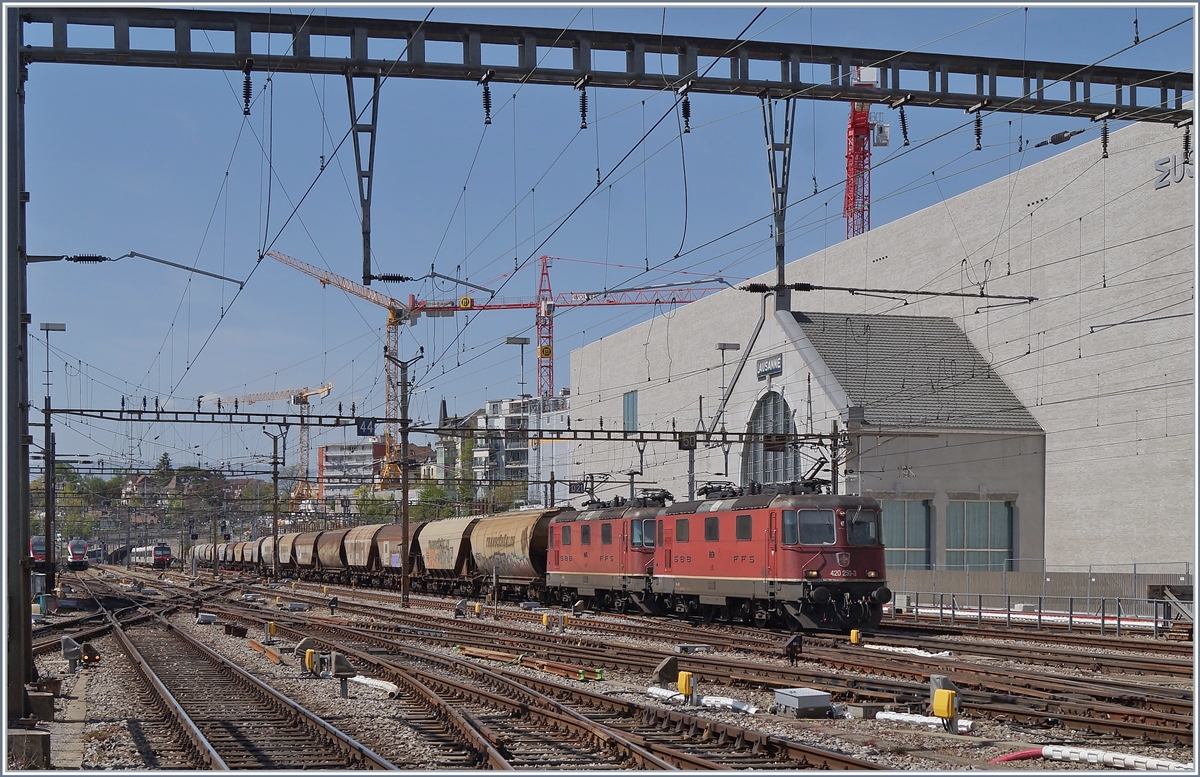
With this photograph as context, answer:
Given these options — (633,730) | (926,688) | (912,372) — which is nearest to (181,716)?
(633,730)

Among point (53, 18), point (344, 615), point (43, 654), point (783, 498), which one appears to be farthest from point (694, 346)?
point (53, 18)

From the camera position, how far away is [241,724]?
14.9 metres

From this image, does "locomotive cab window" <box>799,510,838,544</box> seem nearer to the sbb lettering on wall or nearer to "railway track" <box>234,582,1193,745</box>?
"railway track" <box>234,582,1193,745</box>

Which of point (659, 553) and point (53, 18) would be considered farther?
point (659, 553)

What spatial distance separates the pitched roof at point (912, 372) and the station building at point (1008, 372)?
88 millimetres

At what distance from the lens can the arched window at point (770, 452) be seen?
53400mm

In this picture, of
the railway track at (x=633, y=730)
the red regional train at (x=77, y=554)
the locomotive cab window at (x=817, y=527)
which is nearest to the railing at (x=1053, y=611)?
the locomotive cab window at (x=817, y=527)

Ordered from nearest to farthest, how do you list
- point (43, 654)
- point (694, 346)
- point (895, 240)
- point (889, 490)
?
point (43, 654) < point (889, 490) < point (895, 240) < point (694, 346)

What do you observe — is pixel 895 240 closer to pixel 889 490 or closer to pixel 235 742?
pixel 889 490

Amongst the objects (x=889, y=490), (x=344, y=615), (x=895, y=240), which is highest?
(x=895, y=240)

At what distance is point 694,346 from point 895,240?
16023 millimetres

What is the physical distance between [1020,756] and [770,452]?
1715 inches

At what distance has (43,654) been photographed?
26250mm

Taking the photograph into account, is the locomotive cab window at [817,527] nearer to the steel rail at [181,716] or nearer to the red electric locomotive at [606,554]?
the red electric locomotive at [606,554]
